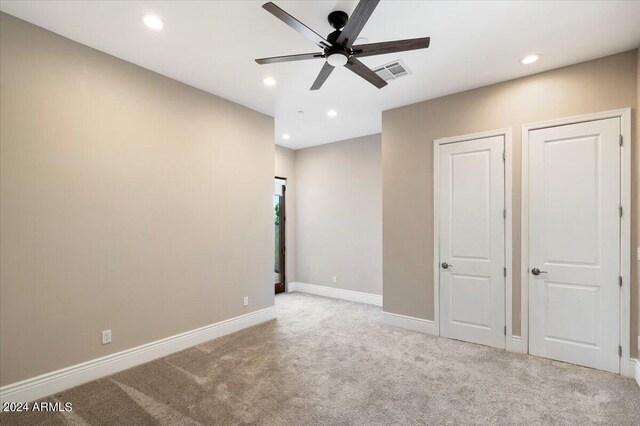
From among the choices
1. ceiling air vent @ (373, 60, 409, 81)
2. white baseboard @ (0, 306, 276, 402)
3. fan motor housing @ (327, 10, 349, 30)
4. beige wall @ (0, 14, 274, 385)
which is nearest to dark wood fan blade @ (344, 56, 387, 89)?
fan motor housing @ (327, 10, 349, 30)

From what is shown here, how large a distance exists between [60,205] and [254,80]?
2201 mm

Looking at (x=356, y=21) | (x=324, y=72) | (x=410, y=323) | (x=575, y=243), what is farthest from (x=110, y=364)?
(x=575, y=243)

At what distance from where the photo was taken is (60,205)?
104 inches

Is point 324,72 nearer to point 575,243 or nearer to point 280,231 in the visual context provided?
point 575,243

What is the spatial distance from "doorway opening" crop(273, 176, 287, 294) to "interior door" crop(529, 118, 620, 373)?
434 cm

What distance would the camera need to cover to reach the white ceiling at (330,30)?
2.31 meters

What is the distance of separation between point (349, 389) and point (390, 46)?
8.80ft

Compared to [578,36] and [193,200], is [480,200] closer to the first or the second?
[578,36]

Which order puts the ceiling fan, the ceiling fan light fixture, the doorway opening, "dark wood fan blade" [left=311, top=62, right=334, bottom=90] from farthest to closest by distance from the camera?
1. the doorway opening
2. "dark wood fan blade" [left=311, top=62, right=334, bottom=90]
3. the ceiling fan light fixture
4. the ceiling fan

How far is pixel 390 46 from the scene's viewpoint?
2088 mm

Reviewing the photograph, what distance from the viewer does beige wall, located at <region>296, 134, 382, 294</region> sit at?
5.57m

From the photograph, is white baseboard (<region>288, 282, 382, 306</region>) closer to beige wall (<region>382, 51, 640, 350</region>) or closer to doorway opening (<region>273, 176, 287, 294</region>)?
A: doorway opening (<region>273, 176, 287, 294</region>)

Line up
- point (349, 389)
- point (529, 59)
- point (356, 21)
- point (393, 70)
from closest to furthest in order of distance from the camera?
1. point (356, 21)
2. point (349, 389)
3. point (529, 59)
4. point (393, 70)

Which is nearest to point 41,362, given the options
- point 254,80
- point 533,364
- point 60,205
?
point 60,205
